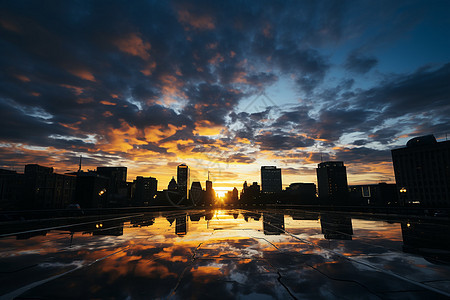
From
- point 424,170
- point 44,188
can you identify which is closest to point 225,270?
point 44,188

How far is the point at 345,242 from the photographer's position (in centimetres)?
1154

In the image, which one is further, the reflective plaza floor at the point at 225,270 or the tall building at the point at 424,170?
the tall building at the point at 424,170

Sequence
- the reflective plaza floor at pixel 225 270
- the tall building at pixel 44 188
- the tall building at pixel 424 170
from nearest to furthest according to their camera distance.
Result: 1. the reflective plaza floor at pixel 225 270
2. the tall building at pixel 44 188
3. the tall building at pixel 424 170

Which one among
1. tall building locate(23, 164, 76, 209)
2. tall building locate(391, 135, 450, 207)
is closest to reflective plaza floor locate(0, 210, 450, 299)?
tall building locate(23, 164, 76, 209)

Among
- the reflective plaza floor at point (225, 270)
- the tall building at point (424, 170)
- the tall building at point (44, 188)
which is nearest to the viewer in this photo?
the reflective plaza floor at point (225, 270)

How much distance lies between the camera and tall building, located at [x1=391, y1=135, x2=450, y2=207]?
160500mm

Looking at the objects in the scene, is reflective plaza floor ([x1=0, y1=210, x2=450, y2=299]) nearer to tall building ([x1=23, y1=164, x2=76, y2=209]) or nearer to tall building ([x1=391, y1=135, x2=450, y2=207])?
tall building ([x1=23, y1=164, x2=76, y2=209])

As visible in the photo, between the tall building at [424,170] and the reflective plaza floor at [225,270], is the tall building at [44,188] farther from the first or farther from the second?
the tall building at [424,170]

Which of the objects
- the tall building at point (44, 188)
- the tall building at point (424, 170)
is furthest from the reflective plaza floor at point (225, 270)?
the tall building at point (424, 170)

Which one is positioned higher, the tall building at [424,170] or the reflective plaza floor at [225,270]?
the tall building at [424,170]

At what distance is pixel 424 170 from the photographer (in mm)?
170000

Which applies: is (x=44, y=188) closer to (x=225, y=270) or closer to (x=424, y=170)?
(x=225, y=270)

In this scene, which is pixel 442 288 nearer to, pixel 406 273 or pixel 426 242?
pixel 406 273

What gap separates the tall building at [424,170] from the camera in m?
160
